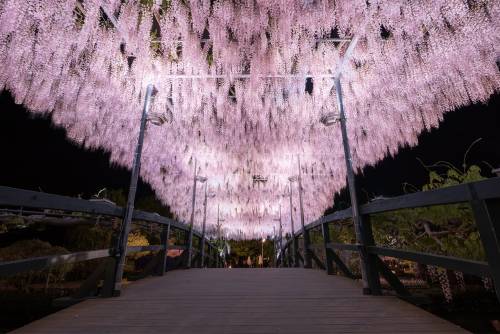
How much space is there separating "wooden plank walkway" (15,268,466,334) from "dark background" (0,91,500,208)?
12.0 m

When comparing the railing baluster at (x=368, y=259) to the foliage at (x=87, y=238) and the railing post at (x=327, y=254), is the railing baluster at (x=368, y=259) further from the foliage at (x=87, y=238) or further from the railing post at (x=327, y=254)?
the foliage at (x=87, y=238)

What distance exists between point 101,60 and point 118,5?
1.34 m

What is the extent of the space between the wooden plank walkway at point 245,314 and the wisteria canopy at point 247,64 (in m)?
2.91

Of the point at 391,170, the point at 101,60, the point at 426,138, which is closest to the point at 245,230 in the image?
the point at 391,170

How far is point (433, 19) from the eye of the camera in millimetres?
4598

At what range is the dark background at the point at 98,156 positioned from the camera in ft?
46.4

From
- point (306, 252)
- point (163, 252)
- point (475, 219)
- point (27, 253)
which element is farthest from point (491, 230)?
point (27, 253)

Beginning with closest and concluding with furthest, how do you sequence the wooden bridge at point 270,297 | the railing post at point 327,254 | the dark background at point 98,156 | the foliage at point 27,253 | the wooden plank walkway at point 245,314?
the wooden bridge at point 270,297 < the wooden plank walkway at point 245,314 < the railing post at point 327,254 < the dark background at point 98,156 < the foliage at point 27,253

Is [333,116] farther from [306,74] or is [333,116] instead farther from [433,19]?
[433,19]

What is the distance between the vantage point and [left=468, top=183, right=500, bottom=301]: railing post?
1.50 metres

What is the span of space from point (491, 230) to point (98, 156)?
28.6 m

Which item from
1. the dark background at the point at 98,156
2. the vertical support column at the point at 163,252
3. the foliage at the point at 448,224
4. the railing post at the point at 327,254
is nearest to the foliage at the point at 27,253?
A: the dark background at the point at 98,156

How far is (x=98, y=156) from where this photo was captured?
25.2 metres

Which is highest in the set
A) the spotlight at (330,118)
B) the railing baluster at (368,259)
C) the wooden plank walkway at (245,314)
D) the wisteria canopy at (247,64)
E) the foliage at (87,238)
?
the wisteria canopy at (247,64)
